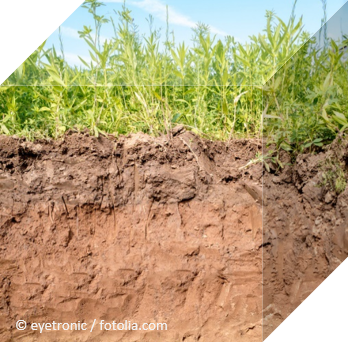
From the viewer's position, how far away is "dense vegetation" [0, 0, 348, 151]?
3131mm

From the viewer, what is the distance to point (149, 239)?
3.01 m

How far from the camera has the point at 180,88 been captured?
11.6 ft

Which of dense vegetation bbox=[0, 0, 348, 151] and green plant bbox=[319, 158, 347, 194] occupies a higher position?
dense vegetation bbox=[0, 0, 348, 151]

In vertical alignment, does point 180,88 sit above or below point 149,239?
above

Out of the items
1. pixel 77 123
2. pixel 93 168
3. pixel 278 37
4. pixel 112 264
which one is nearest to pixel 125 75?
pixel 77 123

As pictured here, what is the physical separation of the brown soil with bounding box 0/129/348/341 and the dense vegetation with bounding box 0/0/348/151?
0.27 meters

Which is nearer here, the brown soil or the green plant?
the green plant

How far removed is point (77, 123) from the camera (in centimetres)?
327

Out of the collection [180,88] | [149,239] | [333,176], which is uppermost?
[180,88]

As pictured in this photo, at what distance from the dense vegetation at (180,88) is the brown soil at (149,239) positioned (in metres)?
0.27

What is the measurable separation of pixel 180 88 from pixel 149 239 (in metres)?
1.39

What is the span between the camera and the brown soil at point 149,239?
296 cm

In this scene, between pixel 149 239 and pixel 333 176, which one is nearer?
pixel 333 176

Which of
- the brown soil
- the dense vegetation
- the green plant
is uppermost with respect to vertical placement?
the dense vegetation
